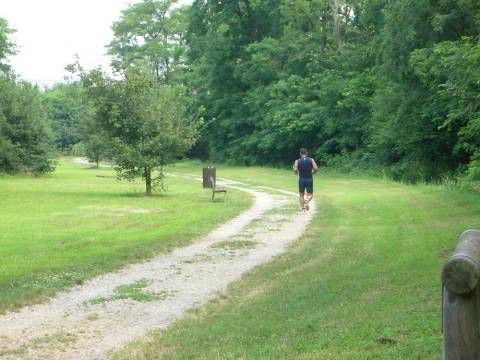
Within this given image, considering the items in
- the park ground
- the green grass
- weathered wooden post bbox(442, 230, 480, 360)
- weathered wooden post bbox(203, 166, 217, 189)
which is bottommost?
the green grass

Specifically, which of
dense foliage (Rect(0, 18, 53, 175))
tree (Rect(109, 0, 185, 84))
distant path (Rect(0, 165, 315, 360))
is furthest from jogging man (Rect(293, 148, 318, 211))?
tree (Rect(109, 0, 185, 84))

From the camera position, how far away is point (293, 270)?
1027cm

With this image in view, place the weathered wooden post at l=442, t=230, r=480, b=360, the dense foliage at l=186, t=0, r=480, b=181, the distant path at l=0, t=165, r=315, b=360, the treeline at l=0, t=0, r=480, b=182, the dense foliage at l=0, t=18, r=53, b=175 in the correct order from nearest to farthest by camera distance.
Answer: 1. the weathered wooden post at l=442, t=230, r=480, b=360
2. the distant path at l=0, t=165, r=315, b=360
3. the treeline at l=0, t=0, r=480, b=182
4. the dense foliage at l=186, t=0, r=480, b=181
5. the dense foliage at l=0, t=18, r=53, b=175

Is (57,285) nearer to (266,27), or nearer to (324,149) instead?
(324,149)

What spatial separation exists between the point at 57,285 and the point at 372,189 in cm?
1967

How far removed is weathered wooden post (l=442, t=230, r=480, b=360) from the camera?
3256 mm

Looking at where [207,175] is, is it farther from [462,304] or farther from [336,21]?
[462,304]

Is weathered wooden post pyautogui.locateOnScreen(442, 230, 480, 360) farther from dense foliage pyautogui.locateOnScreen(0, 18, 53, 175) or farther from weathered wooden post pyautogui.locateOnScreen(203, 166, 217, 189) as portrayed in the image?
dense foliage pyautogui.locateOnScreen(0, 18, 53, 175)

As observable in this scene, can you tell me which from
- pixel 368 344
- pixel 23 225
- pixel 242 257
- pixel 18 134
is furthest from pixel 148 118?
pixel 18 134

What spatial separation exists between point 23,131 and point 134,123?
2457 cm

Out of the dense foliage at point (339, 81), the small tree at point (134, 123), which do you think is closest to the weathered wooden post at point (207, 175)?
the small tree at point (134, 123)

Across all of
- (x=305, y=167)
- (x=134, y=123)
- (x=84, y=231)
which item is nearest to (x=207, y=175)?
(x=134, y=123)

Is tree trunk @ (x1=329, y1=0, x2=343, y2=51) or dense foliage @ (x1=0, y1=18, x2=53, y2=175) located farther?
tree trunk @ (x1=329, y1=0, x2=343, y2=51)

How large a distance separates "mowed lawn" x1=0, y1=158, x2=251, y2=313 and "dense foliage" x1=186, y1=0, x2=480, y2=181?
7095 mm
